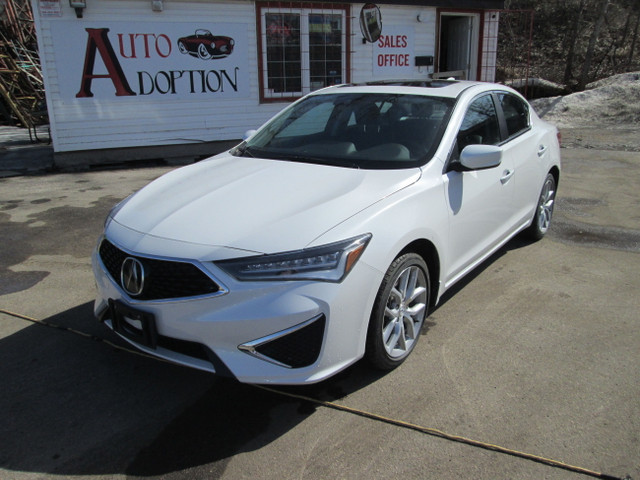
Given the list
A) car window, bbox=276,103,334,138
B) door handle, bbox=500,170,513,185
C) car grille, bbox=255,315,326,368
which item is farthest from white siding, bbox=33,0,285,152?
car grille, bbox=255,315,326,368

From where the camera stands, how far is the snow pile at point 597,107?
42.4ft

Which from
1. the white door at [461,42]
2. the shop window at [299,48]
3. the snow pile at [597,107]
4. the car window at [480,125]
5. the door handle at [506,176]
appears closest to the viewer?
the car window at [480,125]

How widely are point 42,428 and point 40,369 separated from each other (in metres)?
0.62

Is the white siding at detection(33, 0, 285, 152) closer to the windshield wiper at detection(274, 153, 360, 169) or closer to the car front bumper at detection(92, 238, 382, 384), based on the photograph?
the windshield wiper at detection(274, 153, 360, 169)

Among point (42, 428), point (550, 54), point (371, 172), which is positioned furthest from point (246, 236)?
point (550, 54)

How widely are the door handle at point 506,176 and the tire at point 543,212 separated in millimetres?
1028

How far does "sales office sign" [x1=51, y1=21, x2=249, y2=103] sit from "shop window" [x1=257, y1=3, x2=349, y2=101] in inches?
20.0

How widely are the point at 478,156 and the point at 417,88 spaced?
1024 millimetres

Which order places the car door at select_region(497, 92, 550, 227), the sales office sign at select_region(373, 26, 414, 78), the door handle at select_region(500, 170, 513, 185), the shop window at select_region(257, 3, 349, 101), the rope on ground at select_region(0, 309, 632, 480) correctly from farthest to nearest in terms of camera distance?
the sales office sign at select_region(373, 26, 414, 78), the shop window at select_region(257, 3, 349, 101), the car door at select_region(497, 92, 550, 227), the door handle at select_region(500, 170, 513, 185), the rope on ground at select_region(0, 309, 632, 480)

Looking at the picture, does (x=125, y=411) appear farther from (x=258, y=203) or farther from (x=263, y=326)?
(x=258, y=203)

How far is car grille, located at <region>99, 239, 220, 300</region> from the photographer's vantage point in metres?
2.63

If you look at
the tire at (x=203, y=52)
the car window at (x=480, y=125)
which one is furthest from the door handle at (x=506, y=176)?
the tire at (x=203, y=52)

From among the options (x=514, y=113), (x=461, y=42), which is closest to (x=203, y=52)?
(x=461, y=42)

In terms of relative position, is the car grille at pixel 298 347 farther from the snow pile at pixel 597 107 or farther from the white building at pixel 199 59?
the snow pile at pixel 597 107
